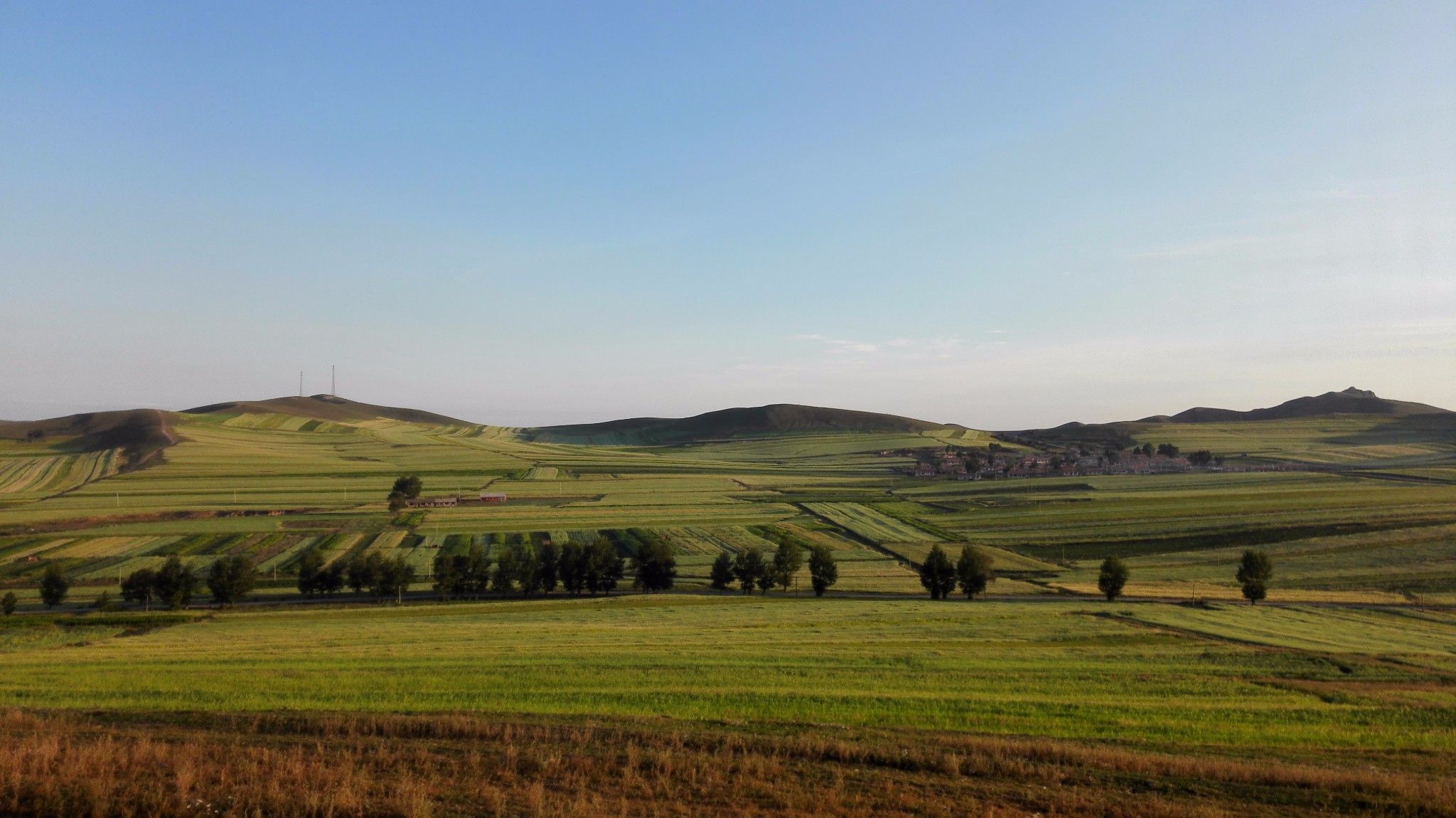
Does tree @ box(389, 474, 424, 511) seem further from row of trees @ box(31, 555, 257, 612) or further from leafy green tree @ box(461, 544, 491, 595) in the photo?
leafy green tree @ box(461, 544, 491, 595)

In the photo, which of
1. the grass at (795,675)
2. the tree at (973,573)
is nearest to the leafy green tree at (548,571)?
the grass at (795,675)

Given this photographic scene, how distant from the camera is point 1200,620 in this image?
138 ft

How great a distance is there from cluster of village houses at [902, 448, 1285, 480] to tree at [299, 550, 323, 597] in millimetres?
115200

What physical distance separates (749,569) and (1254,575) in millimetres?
35706

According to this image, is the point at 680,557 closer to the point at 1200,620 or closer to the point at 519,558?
the point at 519,558

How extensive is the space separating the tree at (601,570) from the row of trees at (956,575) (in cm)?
2433

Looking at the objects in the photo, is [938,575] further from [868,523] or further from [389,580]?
[389,580]

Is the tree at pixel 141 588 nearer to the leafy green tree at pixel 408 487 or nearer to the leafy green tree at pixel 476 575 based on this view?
the leafy green tree at pixel 476 575

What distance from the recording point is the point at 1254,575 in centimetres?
5569

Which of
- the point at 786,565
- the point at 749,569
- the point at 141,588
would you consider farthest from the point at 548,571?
the point at 141,588

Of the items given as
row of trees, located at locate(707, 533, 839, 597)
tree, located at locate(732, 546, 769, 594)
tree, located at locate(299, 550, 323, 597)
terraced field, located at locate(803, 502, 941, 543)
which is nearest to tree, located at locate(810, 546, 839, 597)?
row of trees, located at locate(707, 533, 839, 597)

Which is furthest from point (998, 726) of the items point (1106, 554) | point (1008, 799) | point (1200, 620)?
point (1106, 554)

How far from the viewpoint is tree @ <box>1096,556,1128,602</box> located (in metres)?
57.0

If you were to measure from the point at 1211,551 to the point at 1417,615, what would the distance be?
1164 inches
